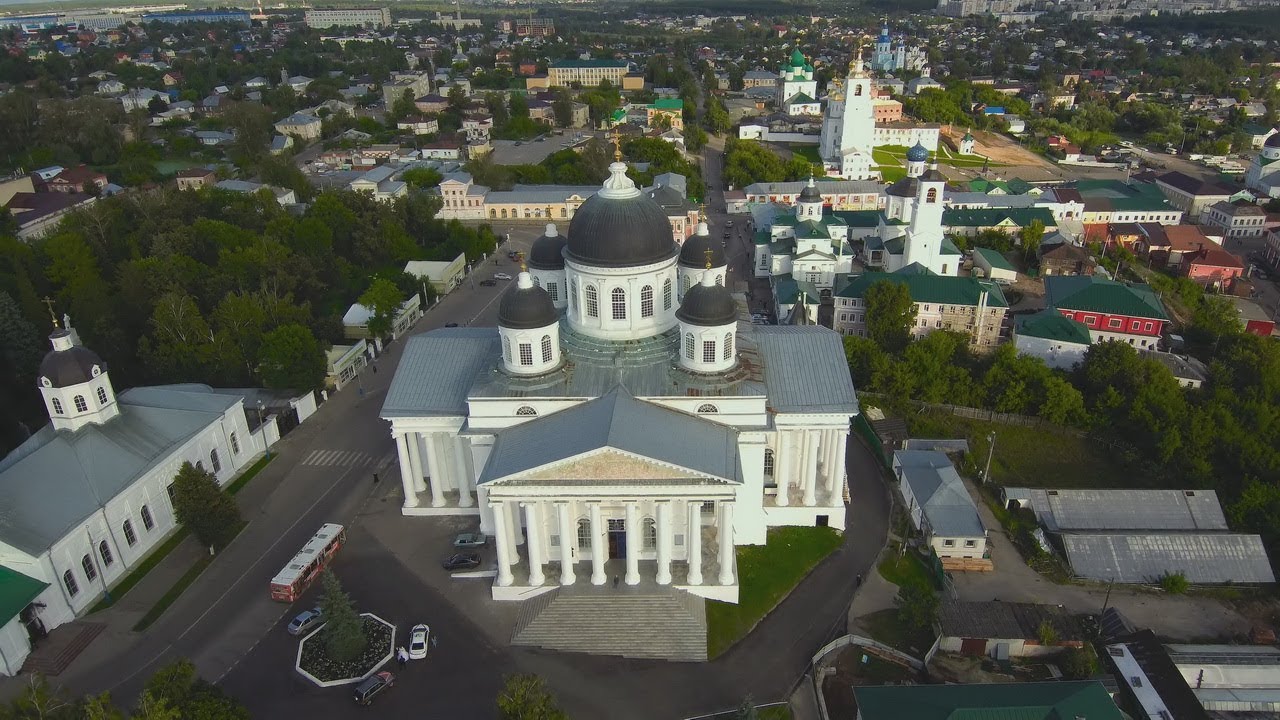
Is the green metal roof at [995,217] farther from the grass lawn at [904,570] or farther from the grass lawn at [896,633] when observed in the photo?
the grass lawn at [896,633]

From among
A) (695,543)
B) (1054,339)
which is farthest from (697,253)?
(1054,339)

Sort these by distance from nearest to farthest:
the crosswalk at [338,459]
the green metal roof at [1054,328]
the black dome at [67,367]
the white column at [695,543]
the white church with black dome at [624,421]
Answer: the white church with black dome at [624,421] < the white column at [695,543] < the black dome at [67,367] < the crosswalk at [338,459] < the green metal roof at [1054,328]

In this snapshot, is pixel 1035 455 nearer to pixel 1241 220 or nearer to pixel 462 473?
pixel 462 473

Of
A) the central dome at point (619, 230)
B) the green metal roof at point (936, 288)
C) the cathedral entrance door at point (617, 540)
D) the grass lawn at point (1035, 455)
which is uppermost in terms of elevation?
the central dome at point (619, 230)

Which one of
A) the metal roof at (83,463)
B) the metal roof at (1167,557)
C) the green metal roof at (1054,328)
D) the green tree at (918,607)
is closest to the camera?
the green tree at (918,607)

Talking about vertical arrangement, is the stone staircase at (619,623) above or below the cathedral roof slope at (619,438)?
below

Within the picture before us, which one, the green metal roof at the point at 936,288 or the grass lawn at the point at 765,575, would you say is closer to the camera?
the grass lawn at the point at 765,575

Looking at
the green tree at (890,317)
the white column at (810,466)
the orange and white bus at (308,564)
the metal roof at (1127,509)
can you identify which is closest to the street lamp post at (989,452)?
the metal roof at (1127,509)
